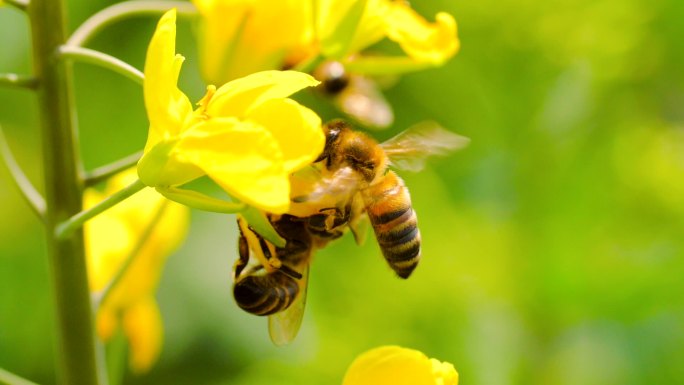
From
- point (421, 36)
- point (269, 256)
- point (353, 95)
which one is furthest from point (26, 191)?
point (353, 95)

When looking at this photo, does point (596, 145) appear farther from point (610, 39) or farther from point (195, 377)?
point (195, 377)

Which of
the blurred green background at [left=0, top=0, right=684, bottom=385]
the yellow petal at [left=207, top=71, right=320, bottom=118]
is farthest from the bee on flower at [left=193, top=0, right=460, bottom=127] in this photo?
the blurred green background at [left=0, top=0, right=684, bottom=385]

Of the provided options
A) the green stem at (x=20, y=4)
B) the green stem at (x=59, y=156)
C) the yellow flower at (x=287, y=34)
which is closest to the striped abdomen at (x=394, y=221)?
the yellow flower at (x=287, y=34)

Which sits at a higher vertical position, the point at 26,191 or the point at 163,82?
the point at 163,82

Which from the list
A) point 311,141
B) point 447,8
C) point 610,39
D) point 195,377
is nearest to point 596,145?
point 610,39

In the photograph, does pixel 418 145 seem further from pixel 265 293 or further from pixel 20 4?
pixel 20 4

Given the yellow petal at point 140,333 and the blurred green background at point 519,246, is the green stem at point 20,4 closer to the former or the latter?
the yellow petal at point 140,333
